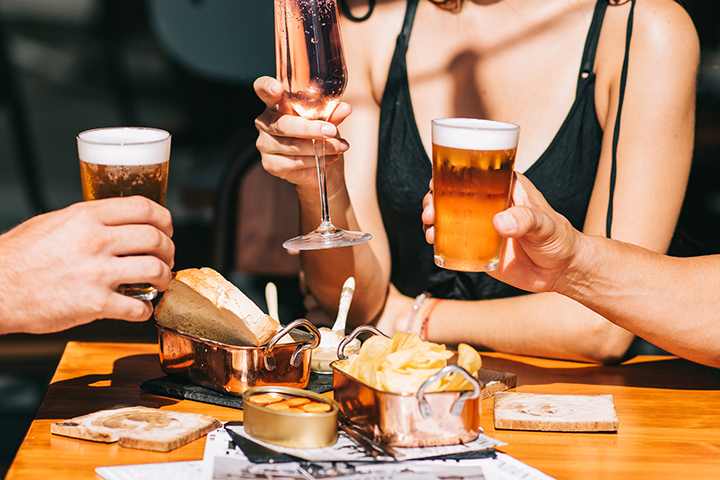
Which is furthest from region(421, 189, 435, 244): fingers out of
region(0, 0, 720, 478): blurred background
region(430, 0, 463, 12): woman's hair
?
region(0, 0, 720, 478): blurred background

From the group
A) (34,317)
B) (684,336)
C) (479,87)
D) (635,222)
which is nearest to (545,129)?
(479,87)

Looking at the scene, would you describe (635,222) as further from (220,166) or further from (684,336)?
(220,166)

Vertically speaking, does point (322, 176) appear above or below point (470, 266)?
above

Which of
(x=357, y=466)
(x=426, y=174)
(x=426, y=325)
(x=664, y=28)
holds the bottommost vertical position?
(x=426, y=325)

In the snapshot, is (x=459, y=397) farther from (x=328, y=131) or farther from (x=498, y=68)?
(x=498, y=68)

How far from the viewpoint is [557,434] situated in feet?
3.61

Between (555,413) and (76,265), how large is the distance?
794 mm

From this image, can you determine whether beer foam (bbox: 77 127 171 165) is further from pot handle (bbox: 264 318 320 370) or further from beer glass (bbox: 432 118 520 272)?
beer glass (bbox: 432 118 520 272)

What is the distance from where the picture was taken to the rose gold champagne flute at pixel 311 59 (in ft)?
4.10

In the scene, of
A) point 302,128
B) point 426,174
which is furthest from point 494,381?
point 426,174

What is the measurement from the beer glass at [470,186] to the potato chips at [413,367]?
0.20 meters

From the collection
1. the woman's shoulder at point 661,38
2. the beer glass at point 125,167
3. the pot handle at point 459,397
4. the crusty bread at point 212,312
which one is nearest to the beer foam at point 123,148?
the beer glass at point 125,167

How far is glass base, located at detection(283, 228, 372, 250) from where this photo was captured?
1.28 m

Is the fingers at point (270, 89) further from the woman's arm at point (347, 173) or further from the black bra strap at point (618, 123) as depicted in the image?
the black bra strap at point (618, 123)
